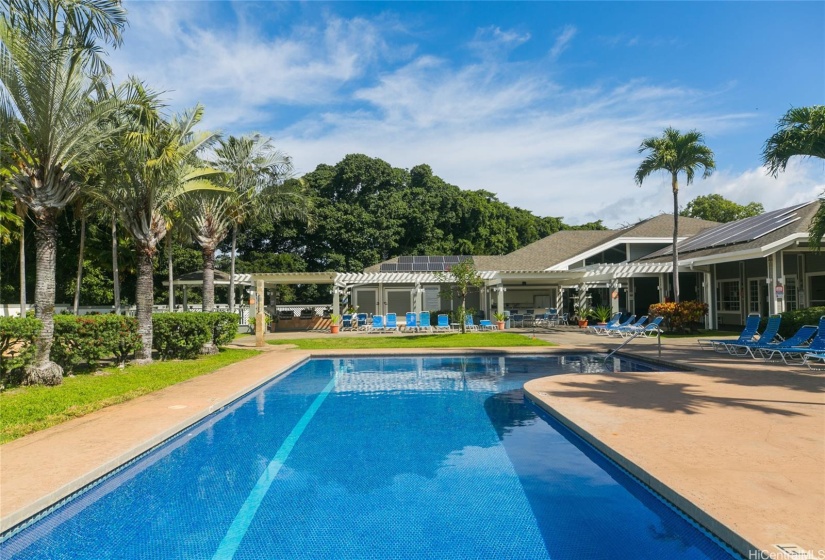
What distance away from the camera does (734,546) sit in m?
3.61

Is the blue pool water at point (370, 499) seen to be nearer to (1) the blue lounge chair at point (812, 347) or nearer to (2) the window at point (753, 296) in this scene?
(1) the blue lounge chair at point (812, 347)

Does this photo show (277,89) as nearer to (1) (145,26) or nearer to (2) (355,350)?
(1) (145,26)

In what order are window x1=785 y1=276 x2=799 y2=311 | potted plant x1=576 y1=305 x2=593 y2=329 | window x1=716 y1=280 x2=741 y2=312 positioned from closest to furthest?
1. window x1=785 y1=276 x2=799 y2=311
2. window x1=716 y1=280 x2=741 y2=312
3. potted plant x1=576 y1=305 x2=593 y2=329

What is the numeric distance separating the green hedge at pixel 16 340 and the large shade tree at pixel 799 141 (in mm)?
16450

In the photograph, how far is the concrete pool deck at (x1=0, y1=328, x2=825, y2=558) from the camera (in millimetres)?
4059

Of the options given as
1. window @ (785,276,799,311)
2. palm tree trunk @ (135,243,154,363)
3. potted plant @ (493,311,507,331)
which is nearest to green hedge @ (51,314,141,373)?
palm tree trunk @ (135,243,154,363)

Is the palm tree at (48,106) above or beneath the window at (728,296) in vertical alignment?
above

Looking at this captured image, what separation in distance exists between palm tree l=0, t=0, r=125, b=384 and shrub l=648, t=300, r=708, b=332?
67.3ft

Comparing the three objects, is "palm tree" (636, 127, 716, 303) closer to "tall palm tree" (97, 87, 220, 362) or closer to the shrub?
the shrub

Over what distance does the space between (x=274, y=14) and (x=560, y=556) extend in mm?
15831

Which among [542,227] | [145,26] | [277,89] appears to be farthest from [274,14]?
[542,227]

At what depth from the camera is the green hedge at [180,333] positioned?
47.8ft

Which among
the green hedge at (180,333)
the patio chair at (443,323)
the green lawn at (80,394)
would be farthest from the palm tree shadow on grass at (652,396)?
the patio chair at (443,323)

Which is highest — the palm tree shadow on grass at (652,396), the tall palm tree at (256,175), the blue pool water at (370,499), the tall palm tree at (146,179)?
the tall palm tree at (256,175)
